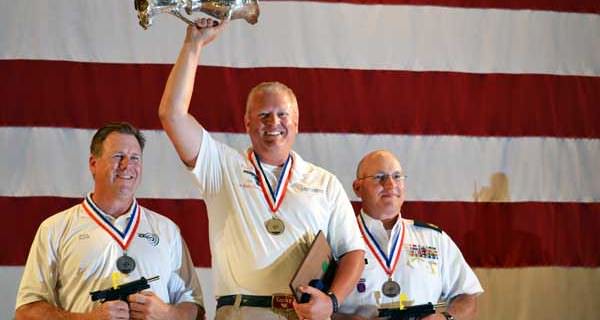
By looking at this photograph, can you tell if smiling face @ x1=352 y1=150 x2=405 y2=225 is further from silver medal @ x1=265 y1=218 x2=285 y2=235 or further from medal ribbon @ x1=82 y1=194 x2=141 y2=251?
medal ribbon @ x1=82 y1=194 x2=141 y2=251

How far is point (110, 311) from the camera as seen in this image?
2.75m

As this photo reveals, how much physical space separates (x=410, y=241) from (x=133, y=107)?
1.41 metres

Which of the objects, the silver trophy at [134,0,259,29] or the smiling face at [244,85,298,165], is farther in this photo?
the smiling face at [244,85,298,165]

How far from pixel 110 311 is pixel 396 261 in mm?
1164

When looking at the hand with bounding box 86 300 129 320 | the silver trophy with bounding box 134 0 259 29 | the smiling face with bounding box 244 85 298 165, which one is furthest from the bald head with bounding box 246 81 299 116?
the hand with bounding box 86 300 129 320

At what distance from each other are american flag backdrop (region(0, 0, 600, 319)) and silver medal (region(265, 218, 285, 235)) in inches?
48.0

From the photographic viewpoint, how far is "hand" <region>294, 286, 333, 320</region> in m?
2.78

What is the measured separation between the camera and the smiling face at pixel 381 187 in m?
3.52

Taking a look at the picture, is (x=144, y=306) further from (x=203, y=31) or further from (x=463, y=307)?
(x=463, y=307)

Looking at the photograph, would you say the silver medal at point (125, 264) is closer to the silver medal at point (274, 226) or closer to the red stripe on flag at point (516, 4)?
the silver medal at point (274, 226)

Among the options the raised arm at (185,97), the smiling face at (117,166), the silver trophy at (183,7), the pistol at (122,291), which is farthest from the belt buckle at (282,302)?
the silver trophy at (183,7)

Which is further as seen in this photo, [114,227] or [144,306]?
[114,227]

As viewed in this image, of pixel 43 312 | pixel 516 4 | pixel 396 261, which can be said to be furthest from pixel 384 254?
pixel 516 4

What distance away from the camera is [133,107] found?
407 centimetres
